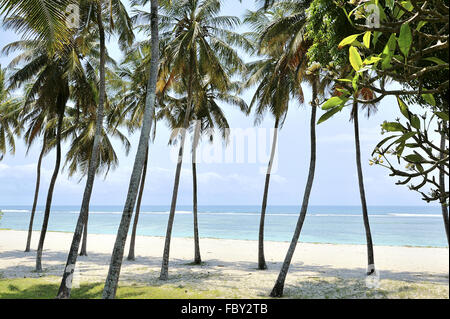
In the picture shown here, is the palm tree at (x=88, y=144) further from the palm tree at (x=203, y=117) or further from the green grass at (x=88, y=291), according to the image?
the green grass at (x=88, y=291)

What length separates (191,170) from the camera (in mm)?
14461

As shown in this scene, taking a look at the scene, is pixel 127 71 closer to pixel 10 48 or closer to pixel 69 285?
pixel 10 48

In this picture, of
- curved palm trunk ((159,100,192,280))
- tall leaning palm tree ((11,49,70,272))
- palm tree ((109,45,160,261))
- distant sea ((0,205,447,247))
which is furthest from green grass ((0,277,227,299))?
distant sea ((0,205,447,247))

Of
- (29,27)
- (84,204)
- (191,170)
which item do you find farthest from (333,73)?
(191,170)

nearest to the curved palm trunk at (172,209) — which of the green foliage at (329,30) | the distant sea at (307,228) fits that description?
the distant sea at (307,228)

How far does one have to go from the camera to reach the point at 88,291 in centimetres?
829

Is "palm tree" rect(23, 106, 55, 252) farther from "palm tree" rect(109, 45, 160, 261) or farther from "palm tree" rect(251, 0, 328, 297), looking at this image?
"palm tree" rect(251, 0, 328, 297)

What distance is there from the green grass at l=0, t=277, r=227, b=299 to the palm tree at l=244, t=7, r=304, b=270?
459 cm

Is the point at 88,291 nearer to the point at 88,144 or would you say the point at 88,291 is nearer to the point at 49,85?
the point at 49,85

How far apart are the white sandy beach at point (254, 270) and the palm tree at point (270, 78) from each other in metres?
1.98

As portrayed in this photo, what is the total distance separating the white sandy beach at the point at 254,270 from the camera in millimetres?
8992
